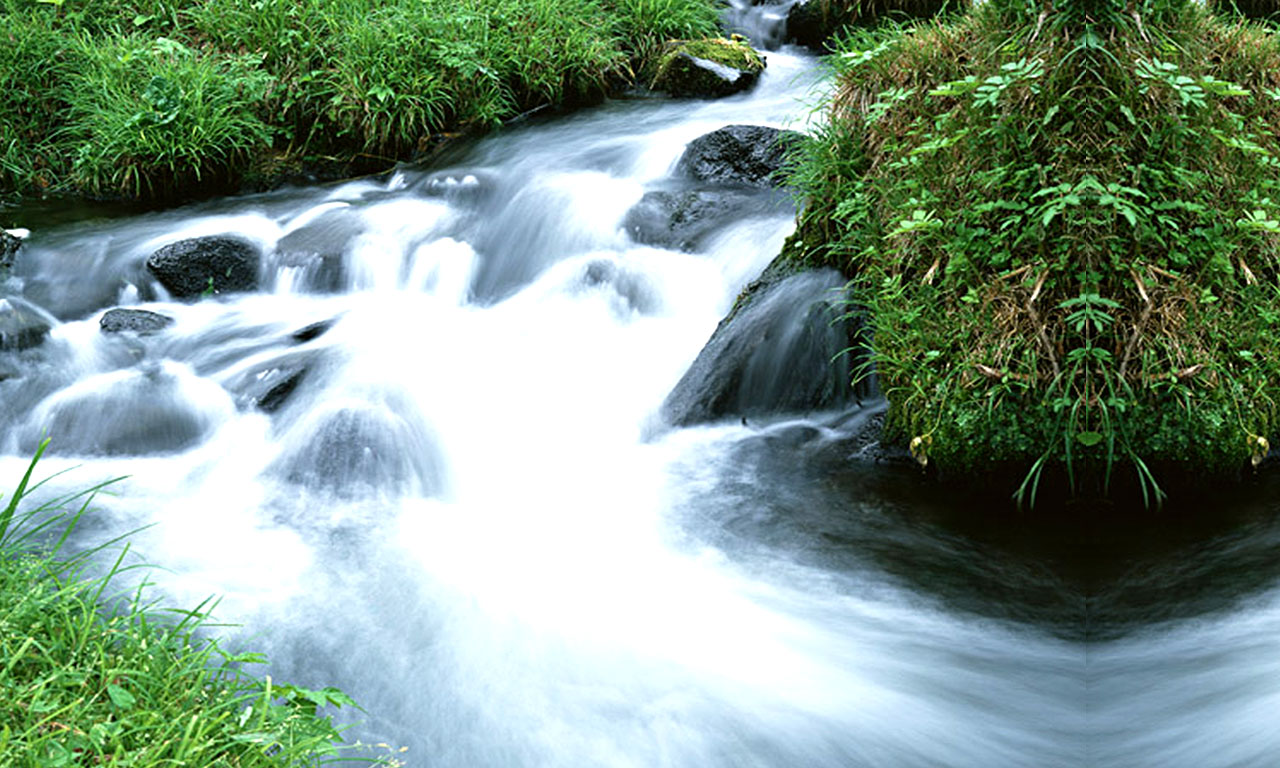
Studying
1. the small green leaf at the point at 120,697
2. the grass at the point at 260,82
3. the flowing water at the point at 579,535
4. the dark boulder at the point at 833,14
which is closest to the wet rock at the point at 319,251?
the flowing water at the point at 579,535

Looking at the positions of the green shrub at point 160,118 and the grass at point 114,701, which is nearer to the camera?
the grass at point 114,701

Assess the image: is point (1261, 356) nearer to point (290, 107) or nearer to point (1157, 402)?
point (1157, 402)

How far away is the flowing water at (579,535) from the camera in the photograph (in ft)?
9.73

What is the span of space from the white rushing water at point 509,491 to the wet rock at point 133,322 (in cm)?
7

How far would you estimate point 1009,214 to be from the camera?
3.65m

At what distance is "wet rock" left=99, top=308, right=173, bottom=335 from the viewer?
5.77 m

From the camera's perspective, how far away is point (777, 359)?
14.9 feet

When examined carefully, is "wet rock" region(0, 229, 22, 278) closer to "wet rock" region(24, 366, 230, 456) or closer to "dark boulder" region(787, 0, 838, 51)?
"wet rock" region(24, 366, 230, 456)

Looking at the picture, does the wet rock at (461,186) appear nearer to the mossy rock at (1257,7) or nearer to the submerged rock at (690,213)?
the submerged rock at (690,213)

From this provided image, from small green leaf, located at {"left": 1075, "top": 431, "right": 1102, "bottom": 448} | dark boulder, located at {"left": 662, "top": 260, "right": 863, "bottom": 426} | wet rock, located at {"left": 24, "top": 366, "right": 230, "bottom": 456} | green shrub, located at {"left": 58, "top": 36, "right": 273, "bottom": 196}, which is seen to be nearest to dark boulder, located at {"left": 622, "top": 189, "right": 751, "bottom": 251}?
dark boulder, located at {"left": 662, "top": 260, "right": 863, "bottom": 426}

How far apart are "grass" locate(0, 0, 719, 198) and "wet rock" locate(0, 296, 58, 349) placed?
69.7 inches

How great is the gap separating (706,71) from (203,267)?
3.79 meters

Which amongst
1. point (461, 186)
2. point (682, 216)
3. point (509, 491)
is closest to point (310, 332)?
point (509, 491)

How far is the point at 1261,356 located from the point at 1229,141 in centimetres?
69
